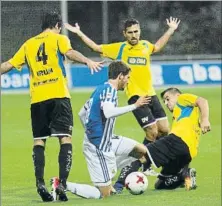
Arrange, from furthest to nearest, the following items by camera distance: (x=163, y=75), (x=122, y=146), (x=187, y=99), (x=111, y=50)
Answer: (x=163, y=75), (x=111, y=50), (x=187, y=99), (x=122, y=146)

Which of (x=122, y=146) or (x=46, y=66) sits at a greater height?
(x=46, y=66)

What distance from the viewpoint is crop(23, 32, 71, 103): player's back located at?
10.5m

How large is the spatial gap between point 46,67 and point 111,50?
268cm

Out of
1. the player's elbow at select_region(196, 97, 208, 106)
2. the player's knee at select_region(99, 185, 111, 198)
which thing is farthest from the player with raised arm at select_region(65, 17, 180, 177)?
the player's knee at select_region(99, 185, 111, 198)

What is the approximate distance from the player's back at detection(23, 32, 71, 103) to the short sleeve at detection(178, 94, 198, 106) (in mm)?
1353

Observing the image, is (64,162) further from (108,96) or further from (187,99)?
(187,99)

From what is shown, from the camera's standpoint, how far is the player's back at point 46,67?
1047 centimetres

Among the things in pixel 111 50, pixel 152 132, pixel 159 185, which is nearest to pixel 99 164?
pixel 159 185

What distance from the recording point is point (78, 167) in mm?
13242

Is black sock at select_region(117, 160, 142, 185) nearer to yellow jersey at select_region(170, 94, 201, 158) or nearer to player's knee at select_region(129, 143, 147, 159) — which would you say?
player's knee at select_region(129, 143, 147, 159)

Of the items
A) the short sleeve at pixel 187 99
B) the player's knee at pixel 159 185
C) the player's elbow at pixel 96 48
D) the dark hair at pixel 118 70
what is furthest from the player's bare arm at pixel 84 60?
the player's elbow at pixel 96 48

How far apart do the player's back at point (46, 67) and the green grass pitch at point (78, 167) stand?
3.76 ft

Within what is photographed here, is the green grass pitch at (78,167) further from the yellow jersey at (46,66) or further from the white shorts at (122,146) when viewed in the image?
the yellow jersey at (46,66)

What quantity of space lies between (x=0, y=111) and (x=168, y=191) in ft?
37.0
